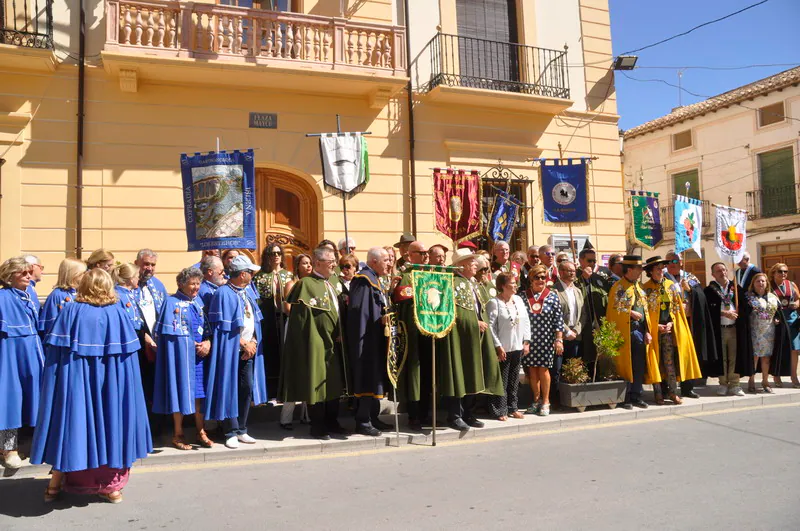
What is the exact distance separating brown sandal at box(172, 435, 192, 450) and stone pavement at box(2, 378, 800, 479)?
6 centimetres

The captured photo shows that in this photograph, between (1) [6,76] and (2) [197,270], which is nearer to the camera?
(2) [197,270]

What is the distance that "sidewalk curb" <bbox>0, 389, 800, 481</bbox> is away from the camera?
18.1 ft

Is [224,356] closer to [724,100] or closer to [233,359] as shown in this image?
[233,359]

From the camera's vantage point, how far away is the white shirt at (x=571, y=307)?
779 cm

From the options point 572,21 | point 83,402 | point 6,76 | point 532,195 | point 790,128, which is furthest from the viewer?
point 790,128

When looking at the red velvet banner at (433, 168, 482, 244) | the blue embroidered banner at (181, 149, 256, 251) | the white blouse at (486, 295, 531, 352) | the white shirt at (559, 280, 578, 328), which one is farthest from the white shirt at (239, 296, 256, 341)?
the red velvet banner at (433, 168, 482, 244)

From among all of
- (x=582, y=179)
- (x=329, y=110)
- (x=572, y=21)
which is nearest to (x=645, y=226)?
(x=582, y=179)

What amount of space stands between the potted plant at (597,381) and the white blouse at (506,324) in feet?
2.76

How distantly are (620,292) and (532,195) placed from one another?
19.0ft

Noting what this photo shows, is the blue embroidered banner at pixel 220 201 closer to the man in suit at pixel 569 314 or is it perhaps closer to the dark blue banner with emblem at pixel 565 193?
the man in suit at pixel 569 314

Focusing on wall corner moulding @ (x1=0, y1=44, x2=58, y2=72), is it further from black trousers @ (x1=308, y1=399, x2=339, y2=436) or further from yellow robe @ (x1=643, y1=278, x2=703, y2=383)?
yellow robe @ (x1=643, y1=278, x2=703, y2=383)

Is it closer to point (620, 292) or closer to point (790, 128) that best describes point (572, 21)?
point (620, 292)

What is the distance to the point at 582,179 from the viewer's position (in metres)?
11.8

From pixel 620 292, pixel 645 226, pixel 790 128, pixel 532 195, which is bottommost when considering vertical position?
pixel 620 292
